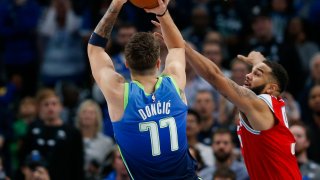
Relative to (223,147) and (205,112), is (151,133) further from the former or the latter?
(205,112)

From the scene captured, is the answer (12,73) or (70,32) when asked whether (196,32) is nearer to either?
(70,32)

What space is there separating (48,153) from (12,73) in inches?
177

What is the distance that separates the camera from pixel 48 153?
13.7 m

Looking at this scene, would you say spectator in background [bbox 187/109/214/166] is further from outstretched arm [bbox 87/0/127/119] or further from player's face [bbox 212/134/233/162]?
outstretched arm [bbox 87/0/127/119]

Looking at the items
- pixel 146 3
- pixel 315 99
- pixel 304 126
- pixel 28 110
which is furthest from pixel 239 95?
pixel 28 110

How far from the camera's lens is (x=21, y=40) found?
694 inches

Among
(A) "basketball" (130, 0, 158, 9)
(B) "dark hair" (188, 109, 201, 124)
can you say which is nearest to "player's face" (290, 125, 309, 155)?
(B) "dark hair" (188, 109, 201, 124)

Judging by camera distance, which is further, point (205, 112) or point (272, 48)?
point (272, 48)

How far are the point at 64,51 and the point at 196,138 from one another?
4.48 m

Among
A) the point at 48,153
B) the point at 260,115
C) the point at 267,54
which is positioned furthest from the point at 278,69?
the point at 267,54

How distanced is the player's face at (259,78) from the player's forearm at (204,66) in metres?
0.48

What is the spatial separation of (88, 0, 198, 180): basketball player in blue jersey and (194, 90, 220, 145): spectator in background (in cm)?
599

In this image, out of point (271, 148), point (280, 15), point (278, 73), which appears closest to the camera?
point (271, 148)

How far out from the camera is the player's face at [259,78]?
9.06 meters
